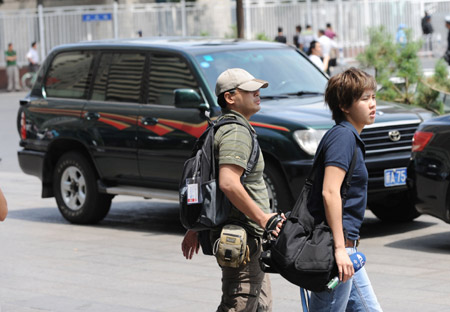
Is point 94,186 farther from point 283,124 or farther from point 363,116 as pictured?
point 363,116

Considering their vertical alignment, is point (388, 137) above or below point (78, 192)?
above

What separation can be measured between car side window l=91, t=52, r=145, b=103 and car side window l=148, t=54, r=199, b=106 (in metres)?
0.16

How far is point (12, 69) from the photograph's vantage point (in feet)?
121

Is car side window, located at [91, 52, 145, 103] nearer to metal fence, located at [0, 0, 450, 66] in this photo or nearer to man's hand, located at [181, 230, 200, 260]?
man's hand, located at [181, 230, 200, 260]

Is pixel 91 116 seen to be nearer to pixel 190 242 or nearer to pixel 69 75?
pixel 69 75

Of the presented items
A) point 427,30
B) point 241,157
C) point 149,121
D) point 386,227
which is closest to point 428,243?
point 386,227

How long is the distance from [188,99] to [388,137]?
1944 mm

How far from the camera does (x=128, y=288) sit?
7457mm

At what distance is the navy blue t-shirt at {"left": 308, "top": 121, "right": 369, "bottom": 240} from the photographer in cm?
418

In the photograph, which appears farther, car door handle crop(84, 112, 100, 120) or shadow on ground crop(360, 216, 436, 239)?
car door handle crop(84, 112, 100, 120)

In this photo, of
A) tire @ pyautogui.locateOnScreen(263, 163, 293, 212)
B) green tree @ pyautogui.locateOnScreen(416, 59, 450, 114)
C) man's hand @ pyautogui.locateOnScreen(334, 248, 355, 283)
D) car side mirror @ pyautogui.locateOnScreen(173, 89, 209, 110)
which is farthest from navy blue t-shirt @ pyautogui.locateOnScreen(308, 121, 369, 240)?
green tree @ pyautogui.locateOnScreen(416, 59, 450, 114)

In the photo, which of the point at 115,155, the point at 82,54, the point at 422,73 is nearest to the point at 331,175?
the point at 115,155

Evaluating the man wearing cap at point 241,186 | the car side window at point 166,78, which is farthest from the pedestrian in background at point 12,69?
the man wearing cap at point 241,186

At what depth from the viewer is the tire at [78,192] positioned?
10.6 metres
